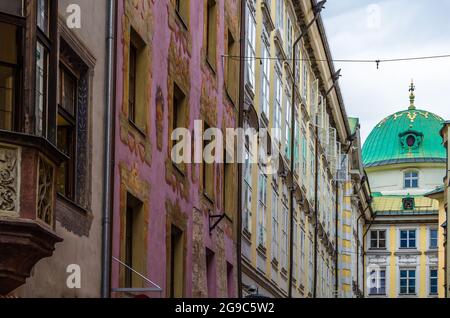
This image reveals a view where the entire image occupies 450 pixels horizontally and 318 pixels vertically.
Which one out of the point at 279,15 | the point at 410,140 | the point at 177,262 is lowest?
the point at 177,262

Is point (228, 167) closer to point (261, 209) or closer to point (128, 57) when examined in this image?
point (261, 209)

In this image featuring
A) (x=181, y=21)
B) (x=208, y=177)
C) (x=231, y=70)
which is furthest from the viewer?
(x=231, y=70)

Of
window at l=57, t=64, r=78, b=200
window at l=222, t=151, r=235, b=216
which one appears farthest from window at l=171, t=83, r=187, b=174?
window at l=57, t=64, r=78, b=200

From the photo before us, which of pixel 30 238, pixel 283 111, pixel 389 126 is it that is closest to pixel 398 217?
pixel 389 126

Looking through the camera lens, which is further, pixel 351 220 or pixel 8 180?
pixel 351 220

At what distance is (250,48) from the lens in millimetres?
33031

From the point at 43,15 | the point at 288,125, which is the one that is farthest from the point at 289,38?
the point at 43,15

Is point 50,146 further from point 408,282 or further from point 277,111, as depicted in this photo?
point 408,282

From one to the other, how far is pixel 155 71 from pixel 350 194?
50962mm

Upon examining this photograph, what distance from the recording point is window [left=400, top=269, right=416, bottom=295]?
3730 inches

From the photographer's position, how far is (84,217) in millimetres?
17266

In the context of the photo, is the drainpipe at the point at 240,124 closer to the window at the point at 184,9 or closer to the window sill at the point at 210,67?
the window sill at the point at 210,67

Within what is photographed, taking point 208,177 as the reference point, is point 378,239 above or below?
above

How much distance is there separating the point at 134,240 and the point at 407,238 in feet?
254
